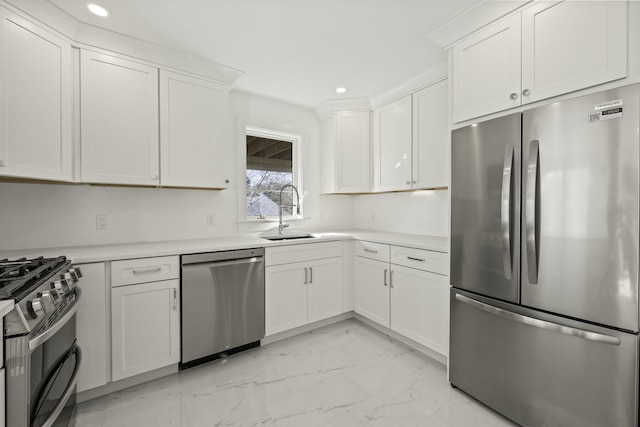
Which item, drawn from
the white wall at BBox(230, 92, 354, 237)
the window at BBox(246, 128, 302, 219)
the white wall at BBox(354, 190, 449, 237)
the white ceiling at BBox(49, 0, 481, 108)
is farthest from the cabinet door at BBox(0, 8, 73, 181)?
the white wall at BBox(354, 190, 449, 237)

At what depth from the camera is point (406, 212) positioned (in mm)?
3119

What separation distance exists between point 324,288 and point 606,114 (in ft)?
7.69

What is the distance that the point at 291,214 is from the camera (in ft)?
11.0

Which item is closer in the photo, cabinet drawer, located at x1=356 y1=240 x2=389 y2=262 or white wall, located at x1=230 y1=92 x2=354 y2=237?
cabinet drawer, located at x1=356 y1=240 x2=389 y2=262

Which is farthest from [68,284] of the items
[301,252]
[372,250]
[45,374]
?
[372,250]

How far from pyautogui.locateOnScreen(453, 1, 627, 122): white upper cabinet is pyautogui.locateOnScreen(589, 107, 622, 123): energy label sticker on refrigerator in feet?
0.48

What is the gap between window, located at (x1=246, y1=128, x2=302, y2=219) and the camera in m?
3.08

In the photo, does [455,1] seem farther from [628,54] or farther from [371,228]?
[371,228]

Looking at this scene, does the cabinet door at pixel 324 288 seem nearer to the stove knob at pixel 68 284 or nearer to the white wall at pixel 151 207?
the white wall at pixel 151 207

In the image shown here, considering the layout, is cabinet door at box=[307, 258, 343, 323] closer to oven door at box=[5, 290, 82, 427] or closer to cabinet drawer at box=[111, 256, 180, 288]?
cabinet drawer at box=[111, 256, 180, 288]

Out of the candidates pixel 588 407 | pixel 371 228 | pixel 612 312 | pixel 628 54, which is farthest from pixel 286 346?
pixel 628 54

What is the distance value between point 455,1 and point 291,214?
2.44 meters

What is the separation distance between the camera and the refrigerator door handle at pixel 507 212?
1.54m

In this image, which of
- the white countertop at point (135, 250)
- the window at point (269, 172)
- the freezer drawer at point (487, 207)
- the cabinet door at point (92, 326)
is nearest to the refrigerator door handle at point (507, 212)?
the freezer drawer at point (487, 207)
